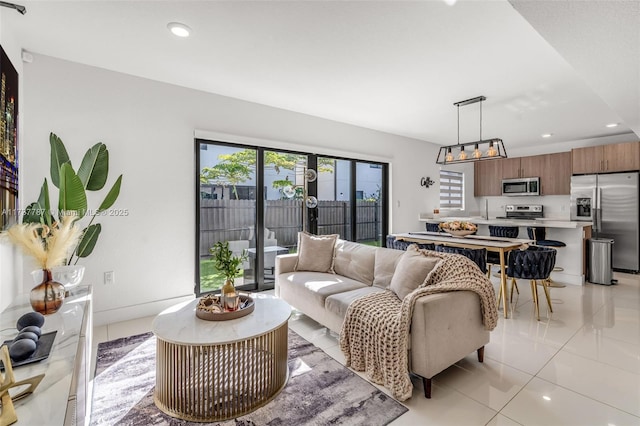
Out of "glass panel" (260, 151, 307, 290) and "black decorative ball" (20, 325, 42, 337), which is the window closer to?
"glass panel" (260, 151, 307, 290)

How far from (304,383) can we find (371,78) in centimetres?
292

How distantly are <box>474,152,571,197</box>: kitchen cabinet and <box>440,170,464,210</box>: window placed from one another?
526 mm

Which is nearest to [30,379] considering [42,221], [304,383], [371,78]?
[304,383]

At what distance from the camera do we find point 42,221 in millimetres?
2279

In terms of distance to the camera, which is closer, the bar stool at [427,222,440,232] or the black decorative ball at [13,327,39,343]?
the black decorative ball at [13,327,39,343]

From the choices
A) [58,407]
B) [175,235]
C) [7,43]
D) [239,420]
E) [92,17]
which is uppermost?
[92,17]

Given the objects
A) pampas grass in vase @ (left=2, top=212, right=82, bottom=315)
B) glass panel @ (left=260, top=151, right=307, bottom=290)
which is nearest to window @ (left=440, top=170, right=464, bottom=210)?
glass panel @ (left=260, top=151, right=307, bottom=290)

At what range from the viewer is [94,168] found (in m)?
2.57

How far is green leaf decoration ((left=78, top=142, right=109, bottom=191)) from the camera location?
2.54 meters

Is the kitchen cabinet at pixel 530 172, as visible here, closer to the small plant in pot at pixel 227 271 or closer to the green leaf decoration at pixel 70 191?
the small plant in pot at pixel 227 271

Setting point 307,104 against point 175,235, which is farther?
point 307,104

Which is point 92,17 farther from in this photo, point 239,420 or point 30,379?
point 239,420

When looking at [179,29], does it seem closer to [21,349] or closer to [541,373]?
[21,349]

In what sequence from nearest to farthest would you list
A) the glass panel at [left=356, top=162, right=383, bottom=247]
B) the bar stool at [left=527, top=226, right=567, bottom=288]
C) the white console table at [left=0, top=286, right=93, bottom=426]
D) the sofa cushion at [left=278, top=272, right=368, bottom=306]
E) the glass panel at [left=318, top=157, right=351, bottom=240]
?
the white console table at [left=0, top=286, right=93, bottom=426]
the sofa cushion at [left=278, top=272, right=368, bottom=306]
the bar stool at [left=527, top=226, right=567, bottom=288]
the glass panel at [left=318, top=157, right=351, bottom=240]
the glass panel at [left=356, top=162, right=383, bottom=247]
